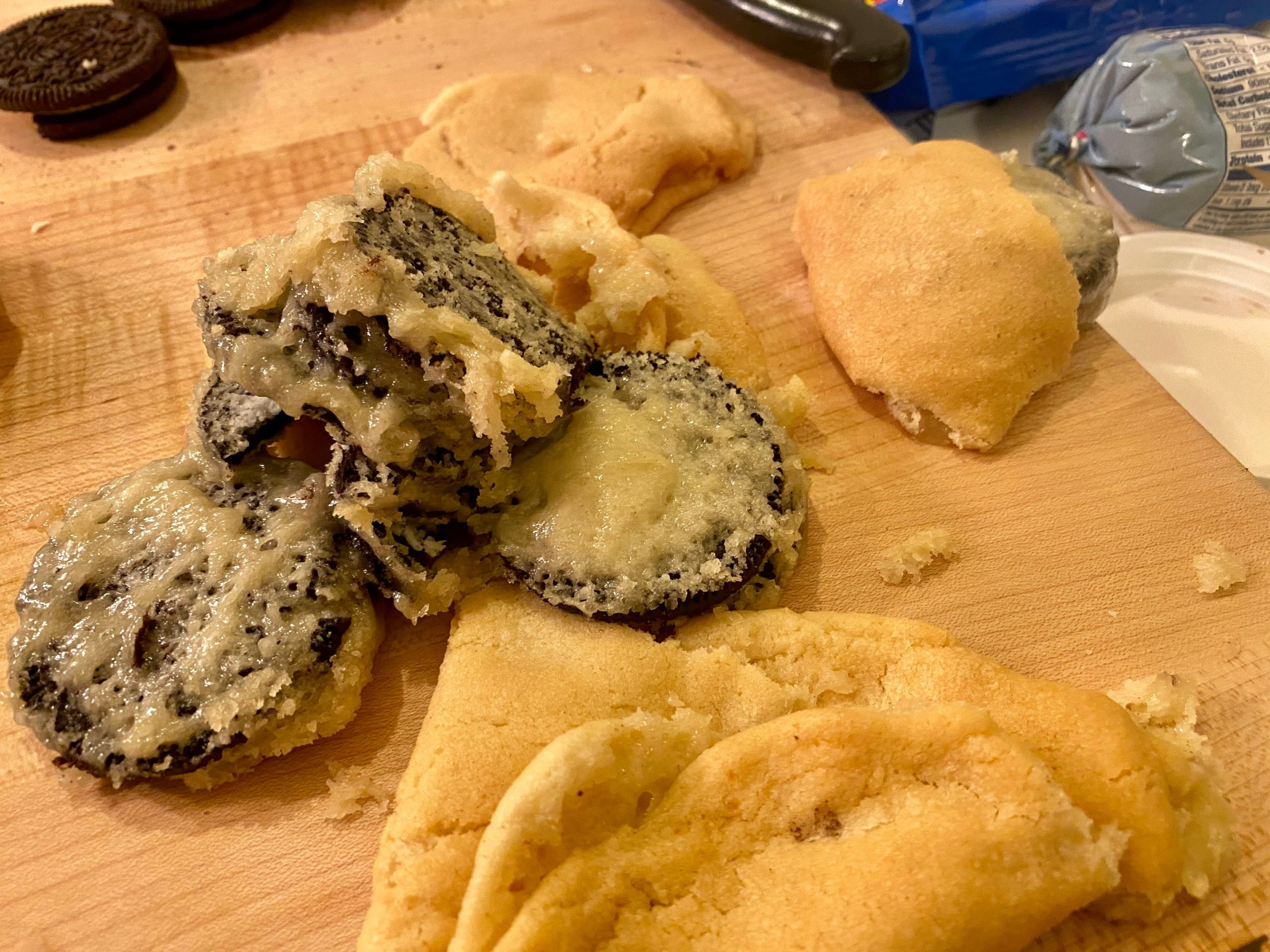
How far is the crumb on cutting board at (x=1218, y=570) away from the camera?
1478 millimetres

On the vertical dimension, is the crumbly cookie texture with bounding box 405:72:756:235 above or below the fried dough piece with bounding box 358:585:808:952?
above

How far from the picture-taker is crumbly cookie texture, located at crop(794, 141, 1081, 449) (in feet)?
5.42

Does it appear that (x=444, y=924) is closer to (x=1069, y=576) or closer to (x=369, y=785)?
(x=369, y=785)

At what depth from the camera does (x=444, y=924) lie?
1.05m

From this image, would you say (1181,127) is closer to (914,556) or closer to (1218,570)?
(1218,570)

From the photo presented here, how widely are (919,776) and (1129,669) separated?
55 centimetres

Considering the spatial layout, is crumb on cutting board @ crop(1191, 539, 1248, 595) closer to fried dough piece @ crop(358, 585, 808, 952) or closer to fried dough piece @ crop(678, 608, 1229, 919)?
fried dough piece @ crop(678, 608, 1229, 919)

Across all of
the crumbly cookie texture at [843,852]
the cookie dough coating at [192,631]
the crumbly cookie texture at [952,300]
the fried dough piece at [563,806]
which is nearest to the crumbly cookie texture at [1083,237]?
the crumbly cookie texture at [952,300]

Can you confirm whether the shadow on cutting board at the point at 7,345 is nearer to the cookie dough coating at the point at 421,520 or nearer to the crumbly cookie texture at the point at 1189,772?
the cookie dough coating at the point at 421,520

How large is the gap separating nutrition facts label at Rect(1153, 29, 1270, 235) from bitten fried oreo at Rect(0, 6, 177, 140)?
2.88 m

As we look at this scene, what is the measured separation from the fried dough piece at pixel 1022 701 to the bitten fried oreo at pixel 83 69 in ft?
7.33

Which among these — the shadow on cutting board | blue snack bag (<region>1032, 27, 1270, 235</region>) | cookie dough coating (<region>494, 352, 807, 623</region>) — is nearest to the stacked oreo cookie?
the shadow on cutting board

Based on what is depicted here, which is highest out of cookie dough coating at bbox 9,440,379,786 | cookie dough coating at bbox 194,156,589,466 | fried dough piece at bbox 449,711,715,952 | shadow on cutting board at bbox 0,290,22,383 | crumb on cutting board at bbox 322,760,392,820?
cookie dough coating at bbox 194,156,589,466

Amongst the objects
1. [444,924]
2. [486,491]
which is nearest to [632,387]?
[486,491]
